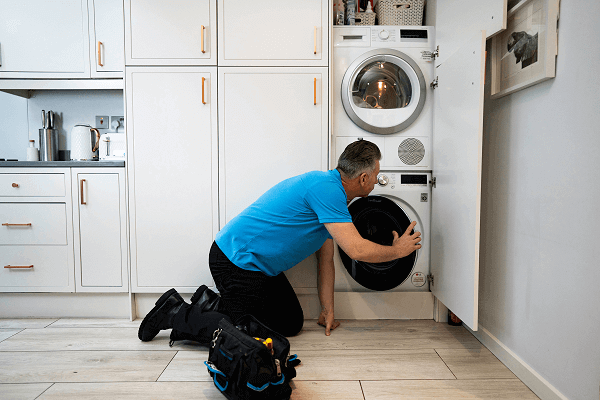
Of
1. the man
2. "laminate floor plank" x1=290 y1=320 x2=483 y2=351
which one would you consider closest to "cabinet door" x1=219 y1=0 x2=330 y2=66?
the man

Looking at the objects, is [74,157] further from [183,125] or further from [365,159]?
[365,159]

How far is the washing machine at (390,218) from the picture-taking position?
217cm

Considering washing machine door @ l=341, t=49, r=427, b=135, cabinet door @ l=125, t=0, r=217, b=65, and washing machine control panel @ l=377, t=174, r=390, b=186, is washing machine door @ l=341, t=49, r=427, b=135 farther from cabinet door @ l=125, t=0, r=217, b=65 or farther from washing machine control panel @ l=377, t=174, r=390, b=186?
cabinet door @ l=125, t=0, r=217, b=65

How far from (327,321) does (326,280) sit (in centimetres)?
22

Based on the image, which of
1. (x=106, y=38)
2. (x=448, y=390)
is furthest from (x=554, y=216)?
(x=106, y=38)

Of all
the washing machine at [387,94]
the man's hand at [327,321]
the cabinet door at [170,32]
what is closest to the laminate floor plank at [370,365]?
the man's hand at [327,321]

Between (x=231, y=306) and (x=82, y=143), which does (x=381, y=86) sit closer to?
(x=231, y=306)

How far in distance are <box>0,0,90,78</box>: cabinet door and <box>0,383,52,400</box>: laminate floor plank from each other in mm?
1717

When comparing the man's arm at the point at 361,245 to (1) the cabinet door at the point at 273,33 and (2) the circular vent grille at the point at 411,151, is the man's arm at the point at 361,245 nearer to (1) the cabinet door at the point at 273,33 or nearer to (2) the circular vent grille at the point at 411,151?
(2) the circular vent grille at the point at 411,151

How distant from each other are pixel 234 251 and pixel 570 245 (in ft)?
4.44

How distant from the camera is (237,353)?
52.4 inches

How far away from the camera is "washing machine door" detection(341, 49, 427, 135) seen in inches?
84.2

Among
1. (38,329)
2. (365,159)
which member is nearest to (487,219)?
(365,159)

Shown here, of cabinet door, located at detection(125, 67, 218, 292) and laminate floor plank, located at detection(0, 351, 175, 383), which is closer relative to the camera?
laminate floor plank, located at detection(0, 351, 175, 383)
